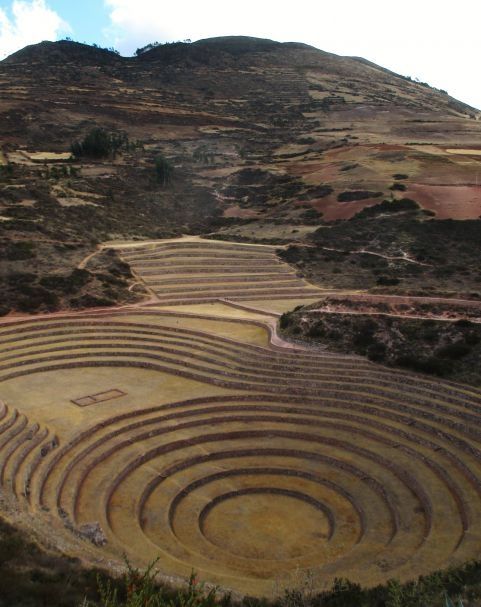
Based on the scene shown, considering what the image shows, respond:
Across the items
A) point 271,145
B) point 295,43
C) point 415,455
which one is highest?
point 295,43

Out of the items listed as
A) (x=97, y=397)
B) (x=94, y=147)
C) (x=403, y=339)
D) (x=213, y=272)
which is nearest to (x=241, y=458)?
(x=97, y=397)

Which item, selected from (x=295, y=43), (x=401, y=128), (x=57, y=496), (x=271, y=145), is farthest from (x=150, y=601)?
(x=295, y=43)

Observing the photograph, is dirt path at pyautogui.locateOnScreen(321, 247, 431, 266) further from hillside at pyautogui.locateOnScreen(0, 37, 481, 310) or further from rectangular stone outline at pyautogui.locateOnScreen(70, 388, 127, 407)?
rectangular stone outline at pyautogui.locateOnScreen(70, 388, 127, 407)

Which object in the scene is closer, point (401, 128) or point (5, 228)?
point (5, 228)

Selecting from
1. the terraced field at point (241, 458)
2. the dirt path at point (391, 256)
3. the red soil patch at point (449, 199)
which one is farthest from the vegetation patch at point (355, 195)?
the terraced field at point (241, 458)

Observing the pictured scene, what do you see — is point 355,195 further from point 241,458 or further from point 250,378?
point 241,458

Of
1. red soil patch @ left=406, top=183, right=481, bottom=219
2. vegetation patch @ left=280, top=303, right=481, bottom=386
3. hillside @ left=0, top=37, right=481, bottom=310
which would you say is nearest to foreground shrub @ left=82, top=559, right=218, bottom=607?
vegetation patch @ left=280, top=303, right=481, bottom=386

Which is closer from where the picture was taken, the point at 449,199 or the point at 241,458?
the point at 241,458

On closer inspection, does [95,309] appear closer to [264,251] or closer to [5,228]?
[5,228]
